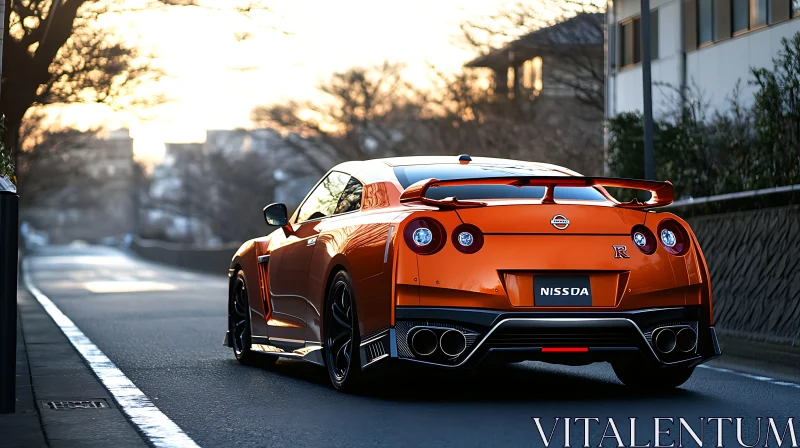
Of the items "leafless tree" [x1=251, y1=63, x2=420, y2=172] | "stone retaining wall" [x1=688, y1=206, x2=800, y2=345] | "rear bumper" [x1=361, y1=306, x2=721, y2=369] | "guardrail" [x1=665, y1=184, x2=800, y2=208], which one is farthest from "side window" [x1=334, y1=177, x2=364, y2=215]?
"leafless tree" [x1=251, y1=63, x2=420, y2=172]

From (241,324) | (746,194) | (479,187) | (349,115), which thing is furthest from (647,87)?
(349,115)

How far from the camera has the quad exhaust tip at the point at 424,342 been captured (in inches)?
308

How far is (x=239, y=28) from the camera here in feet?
66.6

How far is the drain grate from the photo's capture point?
825 centimetres

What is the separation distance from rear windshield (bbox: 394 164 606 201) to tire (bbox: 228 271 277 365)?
2.62 metres

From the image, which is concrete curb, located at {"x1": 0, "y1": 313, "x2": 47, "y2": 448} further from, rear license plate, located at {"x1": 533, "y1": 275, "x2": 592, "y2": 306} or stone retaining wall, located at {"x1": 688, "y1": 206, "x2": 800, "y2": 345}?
stone retaining wall, located at {"x1": 688, "y1": 206, "x2": 800, "y2": 345}

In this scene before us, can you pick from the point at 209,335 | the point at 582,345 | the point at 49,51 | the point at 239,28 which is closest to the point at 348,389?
the point at 582,345

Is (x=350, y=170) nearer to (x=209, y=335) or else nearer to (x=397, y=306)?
(x=397, y=306)

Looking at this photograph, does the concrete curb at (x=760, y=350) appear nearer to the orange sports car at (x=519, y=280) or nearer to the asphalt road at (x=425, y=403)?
the asphalt road at (x=425, y=403)

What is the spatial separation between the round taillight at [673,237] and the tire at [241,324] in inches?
156

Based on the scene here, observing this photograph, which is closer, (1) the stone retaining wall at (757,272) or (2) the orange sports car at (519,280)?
(2) the orange sports car at (519,280)

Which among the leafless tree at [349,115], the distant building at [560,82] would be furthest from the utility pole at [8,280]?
the leafless tree at [349,115]

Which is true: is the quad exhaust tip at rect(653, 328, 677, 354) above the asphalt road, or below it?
above

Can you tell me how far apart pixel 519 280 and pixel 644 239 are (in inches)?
32.8
